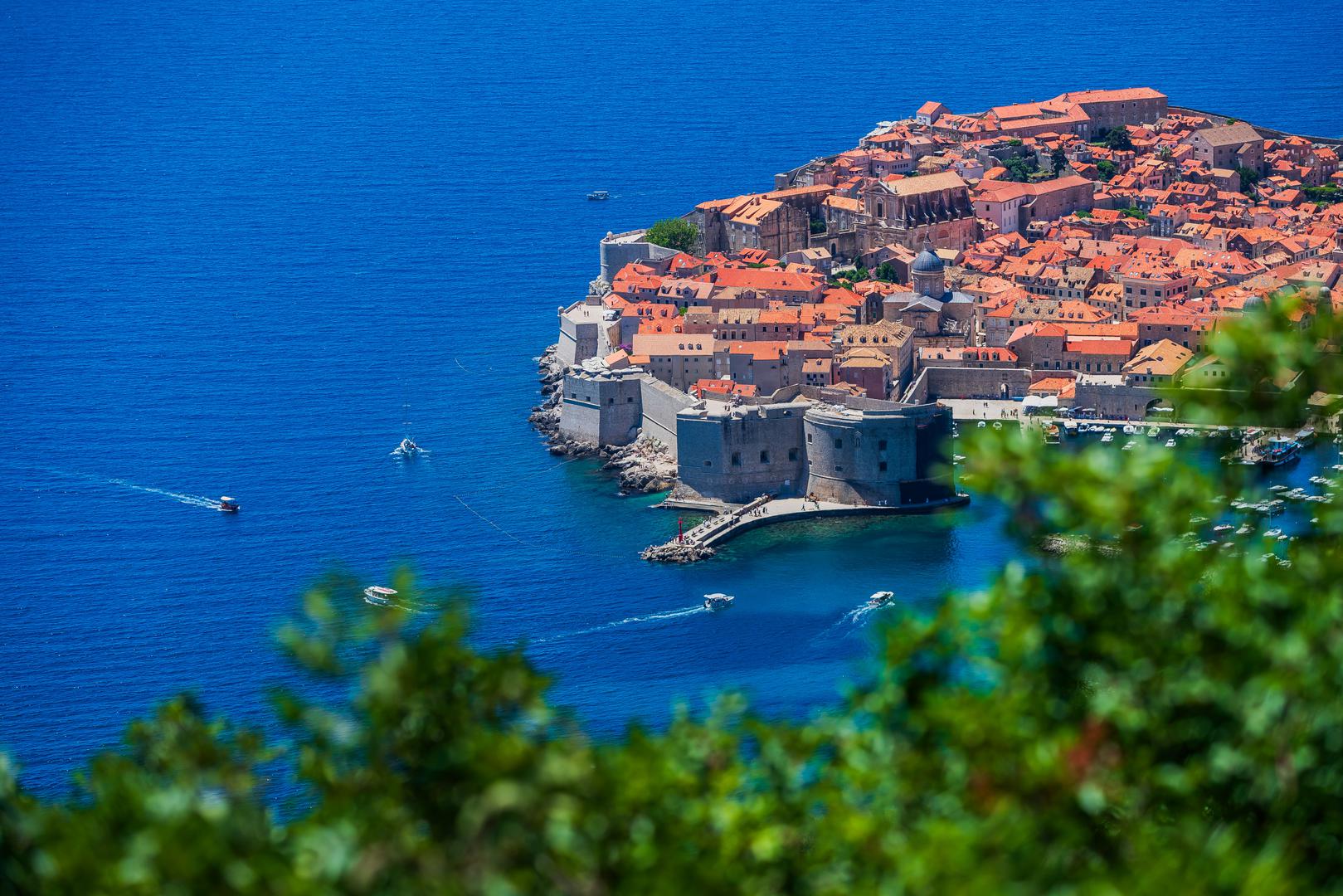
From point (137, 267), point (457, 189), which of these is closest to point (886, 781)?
point (137, 267)

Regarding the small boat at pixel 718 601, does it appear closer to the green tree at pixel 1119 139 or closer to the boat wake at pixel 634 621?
the boat wake at pixel 634 621

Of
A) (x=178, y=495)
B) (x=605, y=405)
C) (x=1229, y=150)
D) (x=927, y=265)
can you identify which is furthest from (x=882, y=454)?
(x=1229, y=150)

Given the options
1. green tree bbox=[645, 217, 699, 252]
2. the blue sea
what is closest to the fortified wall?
the blue sea

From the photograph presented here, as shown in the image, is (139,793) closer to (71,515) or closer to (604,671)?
(604,671)

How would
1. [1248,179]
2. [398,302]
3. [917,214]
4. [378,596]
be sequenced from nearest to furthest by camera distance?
[378,596] → [917,214] → [1248,179] → [398,302]

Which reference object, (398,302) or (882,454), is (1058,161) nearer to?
(398,302)
